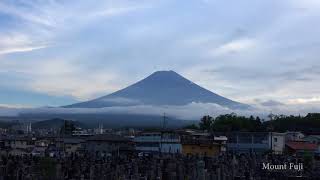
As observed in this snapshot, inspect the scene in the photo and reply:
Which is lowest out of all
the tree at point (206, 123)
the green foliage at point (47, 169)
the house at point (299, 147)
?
the house at point (299, 147)

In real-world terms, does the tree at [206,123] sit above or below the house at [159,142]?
above

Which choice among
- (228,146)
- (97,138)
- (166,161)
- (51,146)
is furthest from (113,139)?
(166,161)

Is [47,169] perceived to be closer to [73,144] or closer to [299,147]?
[73,144]

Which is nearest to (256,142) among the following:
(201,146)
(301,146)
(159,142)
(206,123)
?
(301,146)

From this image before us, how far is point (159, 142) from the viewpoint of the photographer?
3891 cm

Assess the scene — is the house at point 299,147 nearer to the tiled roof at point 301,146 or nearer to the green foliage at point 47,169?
the tiled roof at point 301,146

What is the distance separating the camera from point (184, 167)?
63.7 ft

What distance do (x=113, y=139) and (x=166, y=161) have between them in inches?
735

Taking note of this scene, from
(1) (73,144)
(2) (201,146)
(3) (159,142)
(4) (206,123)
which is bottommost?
(1) (73,144)

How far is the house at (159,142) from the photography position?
37625 mm

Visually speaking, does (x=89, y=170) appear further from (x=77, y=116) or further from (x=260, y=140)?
(x=77, y=116)

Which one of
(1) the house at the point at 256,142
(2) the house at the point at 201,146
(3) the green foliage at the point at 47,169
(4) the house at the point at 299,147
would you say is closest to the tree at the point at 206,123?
(1) the house at the point at 256,142

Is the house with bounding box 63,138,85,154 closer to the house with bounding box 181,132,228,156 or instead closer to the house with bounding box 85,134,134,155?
the house with bounding box 85,134,134,155

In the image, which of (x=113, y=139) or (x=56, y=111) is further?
(x=56, y=111)
